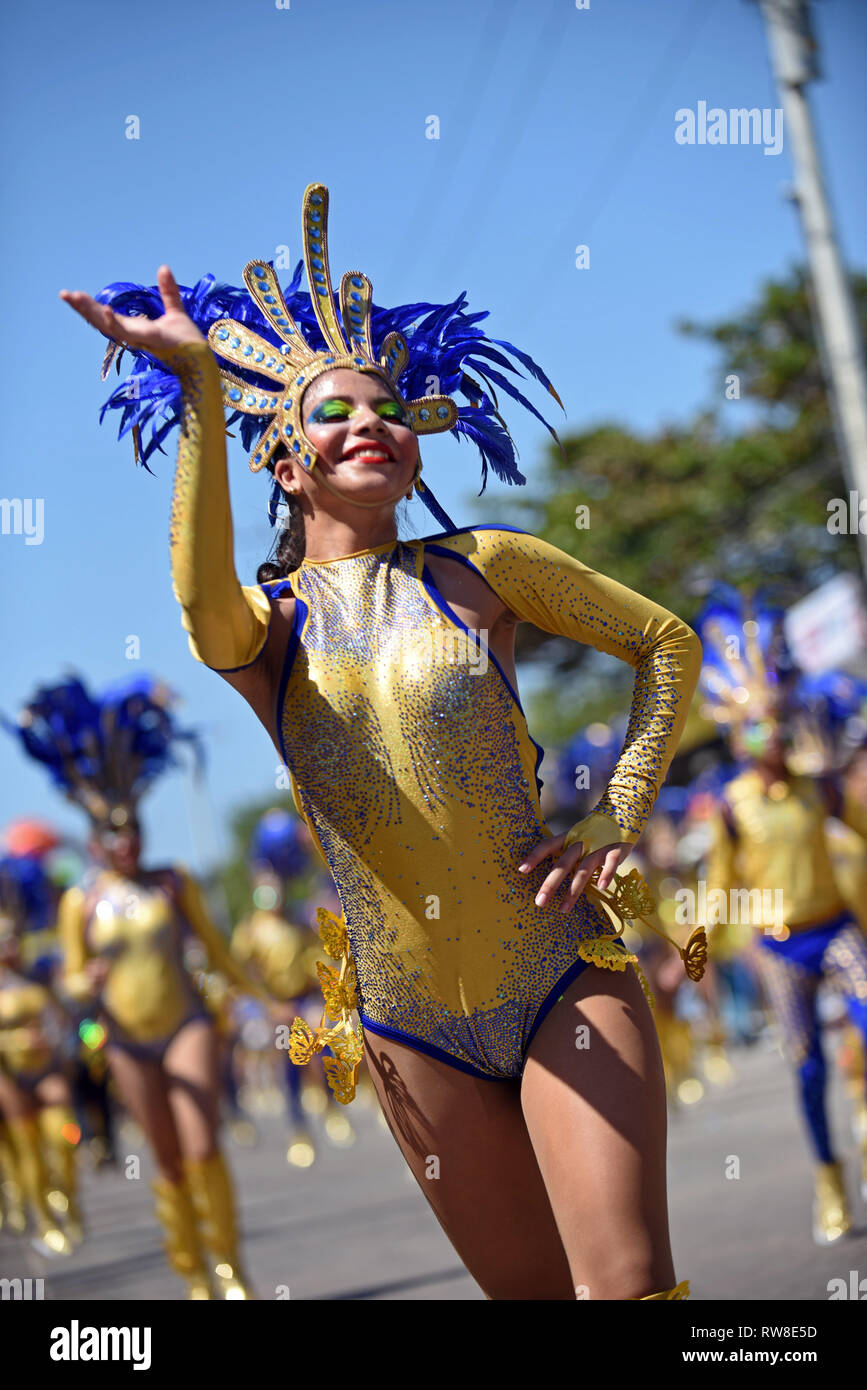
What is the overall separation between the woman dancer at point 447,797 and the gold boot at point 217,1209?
3625 millimetres

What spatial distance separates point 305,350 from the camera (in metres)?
3.09

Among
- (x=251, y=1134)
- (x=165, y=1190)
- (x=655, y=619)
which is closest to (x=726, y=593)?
(x=165, y=1190)

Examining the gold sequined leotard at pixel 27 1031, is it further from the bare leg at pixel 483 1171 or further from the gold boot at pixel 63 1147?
the bare leg at pixel 483 1171

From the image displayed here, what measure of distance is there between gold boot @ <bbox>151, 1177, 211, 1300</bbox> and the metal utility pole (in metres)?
5.31

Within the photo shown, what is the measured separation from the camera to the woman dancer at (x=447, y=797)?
2.67 metres

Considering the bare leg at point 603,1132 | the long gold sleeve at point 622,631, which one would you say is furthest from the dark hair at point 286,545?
the bare leg at point 603,1132

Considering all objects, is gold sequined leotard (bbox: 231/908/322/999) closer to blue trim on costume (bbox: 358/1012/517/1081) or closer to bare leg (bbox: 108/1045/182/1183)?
bare leg (bbox: 108/1045/182/1183)

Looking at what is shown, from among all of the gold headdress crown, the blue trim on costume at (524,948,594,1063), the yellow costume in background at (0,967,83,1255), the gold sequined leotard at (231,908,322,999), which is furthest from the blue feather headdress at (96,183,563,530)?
the gold sequined leotard at (231,908,322,999)

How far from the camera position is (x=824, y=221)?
9727 millimetres

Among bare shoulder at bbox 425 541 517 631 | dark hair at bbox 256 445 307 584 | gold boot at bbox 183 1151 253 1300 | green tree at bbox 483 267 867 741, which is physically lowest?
gold boot at bbox 183 1151 253 1300

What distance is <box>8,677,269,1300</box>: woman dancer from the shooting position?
21.4 feet

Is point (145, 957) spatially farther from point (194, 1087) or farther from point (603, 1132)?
point (603, 1132)

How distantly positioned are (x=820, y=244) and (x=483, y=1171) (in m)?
8.15
